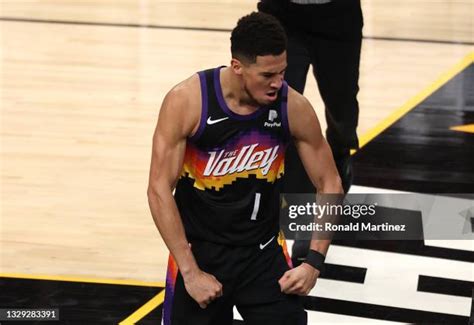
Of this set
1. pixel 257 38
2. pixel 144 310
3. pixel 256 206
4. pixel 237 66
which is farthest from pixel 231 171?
pixel 144 310

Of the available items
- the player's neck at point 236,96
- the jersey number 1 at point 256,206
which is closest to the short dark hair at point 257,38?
the player's neck at point 236,96

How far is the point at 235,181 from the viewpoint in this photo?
15.9ft

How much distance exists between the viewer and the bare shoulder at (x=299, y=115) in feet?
15.8

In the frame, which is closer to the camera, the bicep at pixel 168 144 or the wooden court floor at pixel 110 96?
the bicep at pixel 168 144

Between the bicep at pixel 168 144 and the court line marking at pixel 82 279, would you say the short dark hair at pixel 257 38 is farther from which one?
the court line marking at pixel 82 279

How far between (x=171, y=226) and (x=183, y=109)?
0.44 meters

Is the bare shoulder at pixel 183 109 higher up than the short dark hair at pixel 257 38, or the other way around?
the short dark hair at pixel 257 38

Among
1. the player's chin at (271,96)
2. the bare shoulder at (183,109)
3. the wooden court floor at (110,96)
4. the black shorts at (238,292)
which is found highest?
the player's chin at (271,96)

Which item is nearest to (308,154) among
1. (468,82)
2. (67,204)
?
(67,204)

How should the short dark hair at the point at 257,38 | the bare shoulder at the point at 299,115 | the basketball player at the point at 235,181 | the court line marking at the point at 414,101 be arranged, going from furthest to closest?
1. the court line marking at the point at 414,101
2. the bare shoulder at the point at 299,115
3. the basketball player at the point at 235,181
4. the short dark hair at the point at 257,38

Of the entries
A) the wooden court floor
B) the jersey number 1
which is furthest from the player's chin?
the wooden court floor

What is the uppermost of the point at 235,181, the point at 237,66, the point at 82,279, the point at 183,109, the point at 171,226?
the point at 237,66

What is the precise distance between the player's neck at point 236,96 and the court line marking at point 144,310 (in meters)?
2.00

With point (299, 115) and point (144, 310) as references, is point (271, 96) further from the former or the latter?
point (144, 310)
